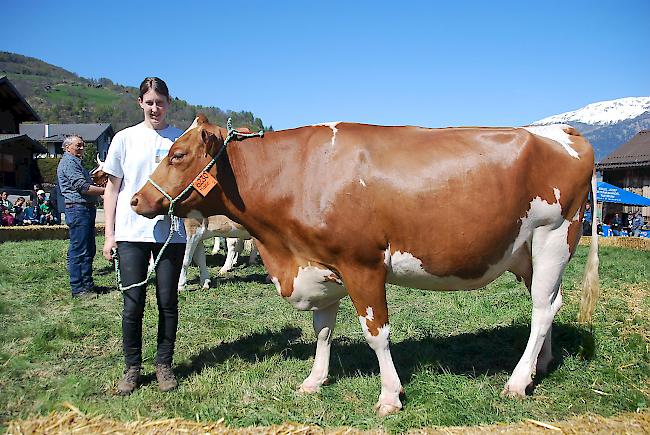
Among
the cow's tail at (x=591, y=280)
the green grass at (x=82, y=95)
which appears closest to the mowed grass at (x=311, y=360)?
the cow's tail at (x=591, y=280)

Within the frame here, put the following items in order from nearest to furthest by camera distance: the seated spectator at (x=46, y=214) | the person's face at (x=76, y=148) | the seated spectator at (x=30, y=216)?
the person's face at (x=76, y=148), the seated spectator at (x=30, y=216), the seated spectator at (x=46, y=214)

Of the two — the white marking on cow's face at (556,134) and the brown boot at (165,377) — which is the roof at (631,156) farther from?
the brown boot at (165,377)

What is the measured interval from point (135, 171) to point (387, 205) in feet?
6.98

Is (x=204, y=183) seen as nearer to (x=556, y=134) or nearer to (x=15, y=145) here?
(x=556, y=134)

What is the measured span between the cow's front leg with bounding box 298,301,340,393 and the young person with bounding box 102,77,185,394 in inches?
45.6

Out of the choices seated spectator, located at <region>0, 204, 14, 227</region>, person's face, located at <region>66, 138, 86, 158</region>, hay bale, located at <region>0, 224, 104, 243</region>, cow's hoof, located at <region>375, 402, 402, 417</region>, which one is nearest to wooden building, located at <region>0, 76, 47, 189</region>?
seated spectator, located at <region>0, 204, 14, 227</region>

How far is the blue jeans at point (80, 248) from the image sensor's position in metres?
8.00

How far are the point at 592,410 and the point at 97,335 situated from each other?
5061mm

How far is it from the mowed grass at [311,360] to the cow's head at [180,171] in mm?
1533

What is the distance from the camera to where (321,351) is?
14.7ft

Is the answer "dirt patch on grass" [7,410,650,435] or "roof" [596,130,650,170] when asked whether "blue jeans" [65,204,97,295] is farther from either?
"roof" [596,130,650,170]

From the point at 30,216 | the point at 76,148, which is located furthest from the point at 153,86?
the point at 30,216

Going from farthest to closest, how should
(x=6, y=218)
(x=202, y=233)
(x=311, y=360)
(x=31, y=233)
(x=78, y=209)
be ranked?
(x=6, y=218) → (x=31, y=233) → (x=202, y=233) → (x=78, y=209) → (x=311, y=360)

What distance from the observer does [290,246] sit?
411 centimetres
